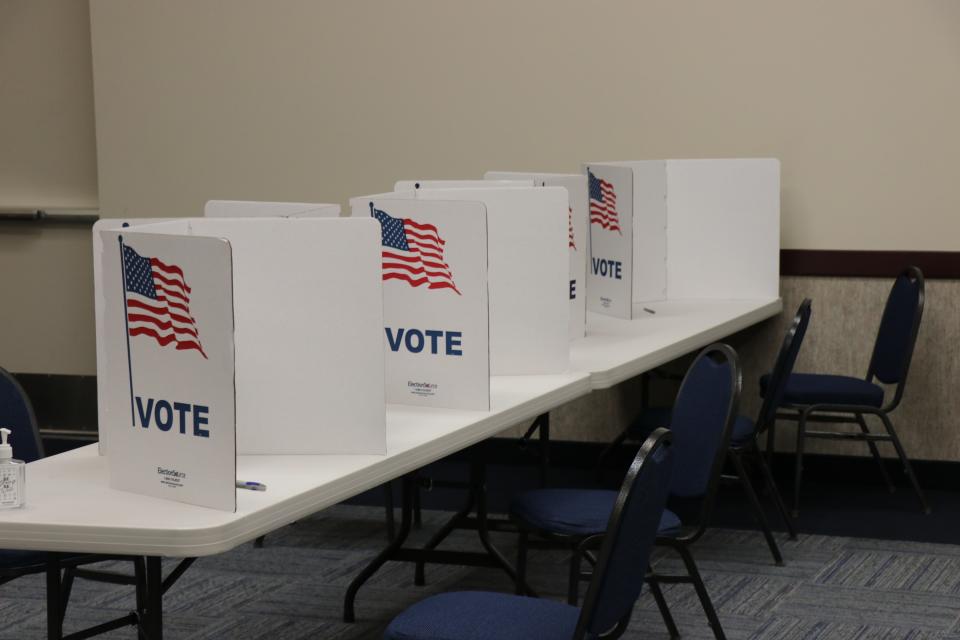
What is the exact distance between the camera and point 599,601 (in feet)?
7.05

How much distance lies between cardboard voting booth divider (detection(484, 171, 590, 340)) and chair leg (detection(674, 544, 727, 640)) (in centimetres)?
98

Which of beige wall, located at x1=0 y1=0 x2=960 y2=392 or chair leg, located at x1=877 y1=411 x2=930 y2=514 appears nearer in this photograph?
chair leg, located at x1=877 y1=411 x2=930 y2=514

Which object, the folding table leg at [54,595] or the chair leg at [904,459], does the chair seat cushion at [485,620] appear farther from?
the chair leg at [904,459]

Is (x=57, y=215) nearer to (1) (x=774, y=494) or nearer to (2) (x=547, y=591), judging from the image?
(2) (x=547, y=591)

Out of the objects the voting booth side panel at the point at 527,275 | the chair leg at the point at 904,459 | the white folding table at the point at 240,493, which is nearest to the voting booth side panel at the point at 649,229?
the chair leg at the point at 904,459

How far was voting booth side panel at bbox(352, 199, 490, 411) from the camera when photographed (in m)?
3.09

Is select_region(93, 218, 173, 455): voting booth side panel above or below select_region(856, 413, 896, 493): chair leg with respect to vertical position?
above

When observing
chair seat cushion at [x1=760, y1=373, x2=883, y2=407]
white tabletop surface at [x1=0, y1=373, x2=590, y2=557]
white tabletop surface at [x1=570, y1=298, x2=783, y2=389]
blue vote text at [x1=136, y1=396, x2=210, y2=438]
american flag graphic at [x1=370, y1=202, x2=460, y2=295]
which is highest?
american flag graphic at [x1=370, y1=202, x2=460, y2=295]

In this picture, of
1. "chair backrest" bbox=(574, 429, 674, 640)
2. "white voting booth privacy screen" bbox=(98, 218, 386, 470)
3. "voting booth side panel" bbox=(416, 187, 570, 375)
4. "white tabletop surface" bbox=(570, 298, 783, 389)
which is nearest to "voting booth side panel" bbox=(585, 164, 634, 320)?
"white tabletop surface" bbox=(570, 298, 783, 389)

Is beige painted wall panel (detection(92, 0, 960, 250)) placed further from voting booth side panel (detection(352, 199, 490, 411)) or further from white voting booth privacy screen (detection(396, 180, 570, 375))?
voting booth side panel (detection(352, 199, 490, 411))

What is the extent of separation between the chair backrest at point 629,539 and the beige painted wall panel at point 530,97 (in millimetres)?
3138

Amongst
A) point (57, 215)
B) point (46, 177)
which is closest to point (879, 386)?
point (57, 215)

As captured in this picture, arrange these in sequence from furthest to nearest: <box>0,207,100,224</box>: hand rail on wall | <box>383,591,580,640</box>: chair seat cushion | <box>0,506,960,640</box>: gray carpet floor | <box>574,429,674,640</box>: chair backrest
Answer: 1. <box>0,207,100,224</box>: hand rail on wall
2. <box>0,506,960,640</box>: gray carpet floor
3. <box>383,591,580,640</box>: chair seat cushion
4. <box>574,429,674,640</box>: chair backrest

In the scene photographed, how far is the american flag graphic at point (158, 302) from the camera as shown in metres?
2.27
